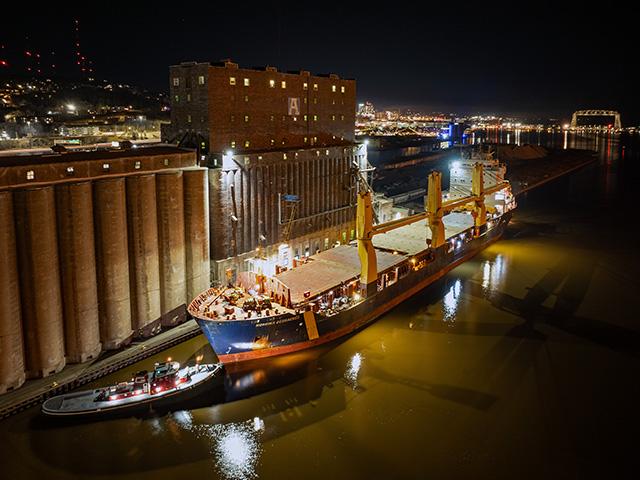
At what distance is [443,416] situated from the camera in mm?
18016

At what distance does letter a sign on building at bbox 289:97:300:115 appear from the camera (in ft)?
103

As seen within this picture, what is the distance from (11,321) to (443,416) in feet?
50.6

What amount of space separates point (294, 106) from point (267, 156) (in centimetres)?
519

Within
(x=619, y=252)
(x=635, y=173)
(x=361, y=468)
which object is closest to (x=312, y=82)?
(x=361, y=468)

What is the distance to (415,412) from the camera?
1822cm

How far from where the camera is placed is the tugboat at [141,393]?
17.0m

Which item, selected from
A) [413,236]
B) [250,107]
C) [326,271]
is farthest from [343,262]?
[250,107]

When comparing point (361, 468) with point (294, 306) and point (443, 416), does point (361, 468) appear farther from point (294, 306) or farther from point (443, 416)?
point (294, 306)

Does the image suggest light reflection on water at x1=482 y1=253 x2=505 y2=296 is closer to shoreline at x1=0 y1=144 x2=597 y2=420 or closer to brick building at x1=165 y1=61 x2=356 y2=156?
brick building at x1=165 y1=61 x2=356 y2=156

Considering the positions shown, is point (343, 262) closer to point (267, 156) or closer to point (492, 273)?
point (267, 156)

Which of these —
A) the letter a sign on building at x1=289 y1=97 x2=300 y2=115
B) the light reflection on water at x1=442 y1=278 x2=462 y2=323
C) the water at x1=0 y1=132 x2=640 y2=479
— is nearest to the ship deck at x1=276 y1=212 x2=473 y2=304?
the water at x1=0 y1=132 x2=640 y2=479

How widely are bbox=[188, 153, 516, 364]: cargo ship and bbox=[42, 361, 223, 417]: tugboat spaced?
2.11m

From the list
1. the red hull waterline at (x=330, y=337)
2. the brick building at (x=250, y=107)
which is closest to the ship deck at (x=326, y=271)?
the red hull waterline at (x=330, y=337)

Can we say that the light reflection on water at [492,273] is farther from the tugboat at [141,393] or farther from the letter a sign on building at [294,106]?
the tugboat at [141,393]
